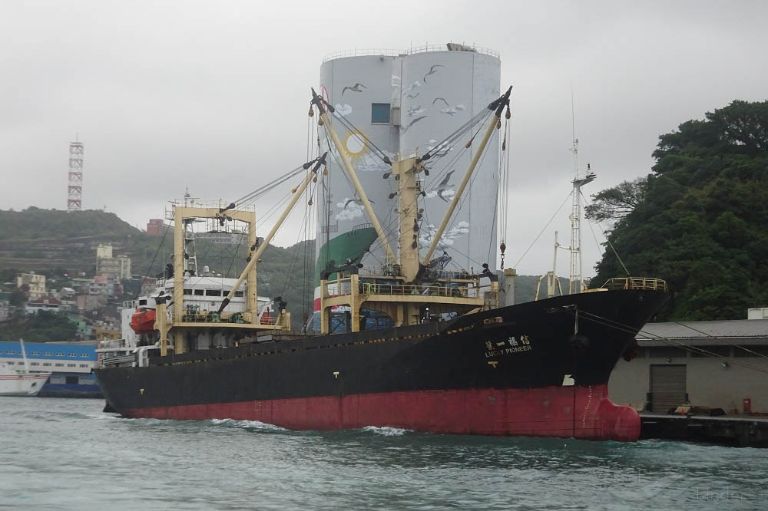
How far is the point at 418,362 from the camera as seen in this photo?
3036 centimetres

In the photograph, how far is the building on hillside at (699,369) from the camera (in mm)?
34781

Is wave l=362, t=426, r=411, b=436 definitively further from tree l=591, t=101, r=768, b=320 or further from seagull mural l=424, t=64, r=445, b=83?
seagull mural l=424, t=64, r=445, b=83

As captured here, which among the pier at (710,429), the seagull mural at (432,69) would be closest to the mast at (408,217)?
the pier at (710,429)

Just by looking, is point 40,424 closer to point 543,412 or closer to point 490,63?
point 543,412

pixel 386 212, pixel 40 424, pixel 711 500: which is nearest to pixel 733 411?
pixel 711 500

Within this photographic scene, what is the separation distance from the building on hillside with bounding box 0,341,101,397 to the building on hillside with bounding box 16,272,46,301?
7994 centimetres

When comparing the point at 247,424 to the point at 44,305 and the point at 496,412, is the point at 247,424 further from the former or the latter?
the point at 44,305

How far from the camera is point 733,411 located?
35.3 meters

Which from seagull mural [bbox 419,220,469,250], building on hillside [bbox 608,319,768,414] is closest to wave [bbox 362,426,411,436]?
building on hillside [bbox 608,319,768,414]

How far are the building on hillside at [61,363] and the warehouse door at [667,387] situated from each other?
2612 inches

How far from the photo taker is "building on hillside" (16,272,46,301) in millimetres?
175125

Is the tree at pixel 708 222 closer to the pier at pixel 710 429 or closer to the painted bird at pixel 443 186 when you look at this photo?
the painted bird at pixel 443 186

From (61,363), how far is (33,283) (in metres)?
91.4

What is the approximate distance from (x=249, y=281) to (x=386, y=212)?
793 inches
